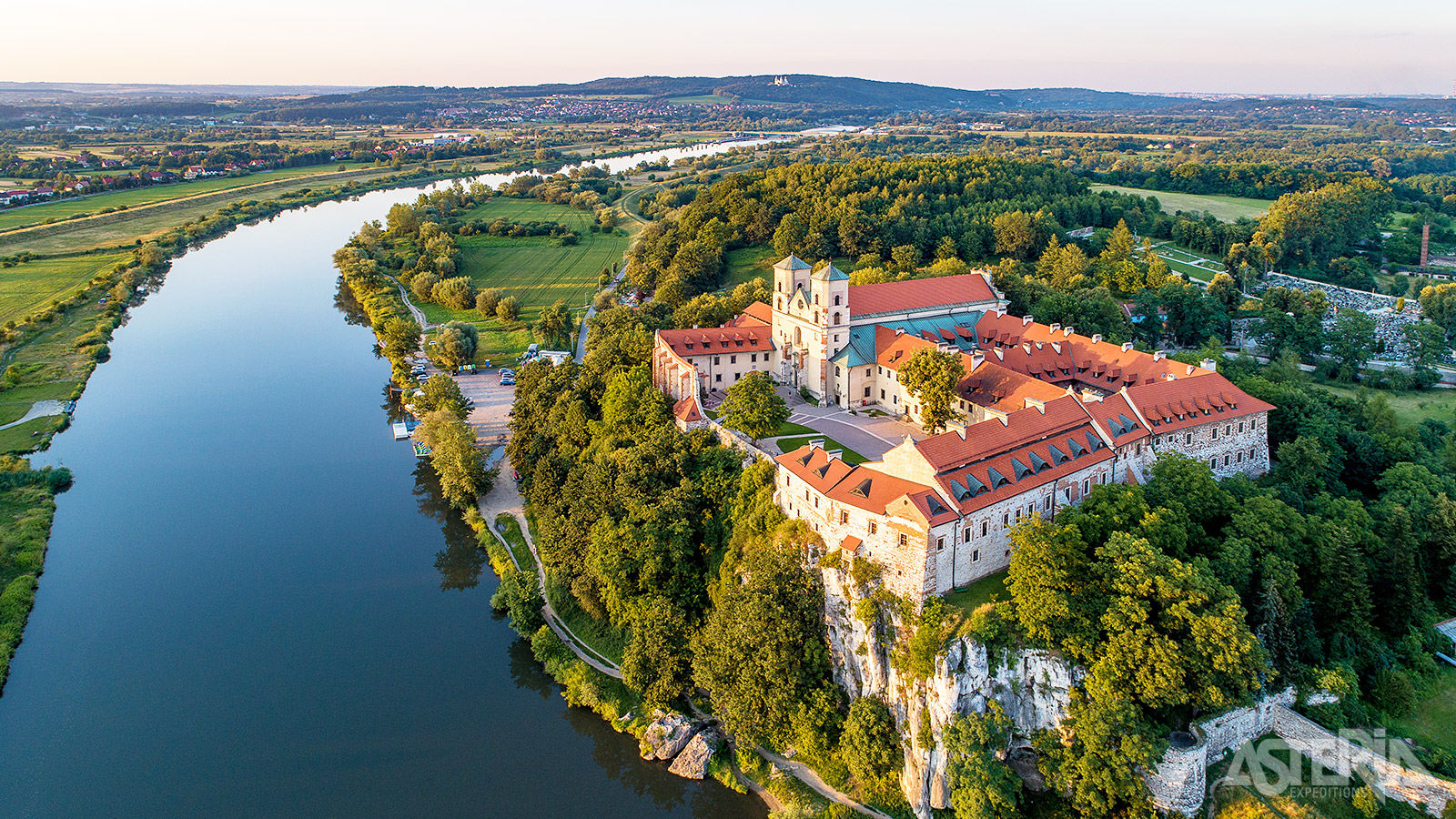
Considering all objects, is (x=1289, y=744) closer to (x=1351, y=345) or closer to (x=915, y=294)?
(x=915, y=294)

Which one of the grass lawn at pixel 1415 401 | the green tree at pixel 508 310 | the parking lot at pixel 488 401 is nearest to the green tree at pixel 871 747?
the parking lot at pixel 488 401

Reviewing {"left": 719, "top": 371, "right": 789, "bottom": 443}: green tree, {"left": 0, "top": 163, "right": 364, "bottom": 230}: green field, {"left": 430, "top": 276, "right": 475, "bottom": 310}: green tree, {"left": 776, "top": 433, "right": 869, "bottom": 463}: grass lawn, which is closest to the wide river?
{"left": 719, "top": 371, "right": 789, "bottom": 443}: green tree

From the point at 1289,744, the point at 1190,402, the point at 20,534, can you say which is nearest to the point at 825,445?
the point at 1190,402

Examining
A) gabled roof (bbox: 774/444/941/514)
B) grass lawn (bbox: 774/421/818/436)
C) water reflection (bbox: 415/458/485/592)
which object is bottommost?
water reflection (bbox: 415/458/485/592)

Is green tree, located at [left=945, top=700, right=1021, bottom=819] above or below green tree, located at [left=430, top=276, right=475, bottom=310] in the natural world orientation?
below

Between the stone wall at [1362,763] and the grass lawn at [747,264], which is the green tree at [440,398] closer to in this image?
the grass lawn at [747,264]

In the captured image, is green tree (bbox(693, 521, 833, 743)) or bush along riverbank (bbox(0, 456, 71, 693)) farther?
bush along riverbank (bbox(0, 456, 71, 693))

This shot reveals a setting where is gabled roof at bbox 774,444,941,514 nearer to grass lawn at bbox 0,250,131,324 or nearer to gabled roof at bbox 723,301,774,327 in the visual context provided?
gabled roof at bbox 723,301,774,327

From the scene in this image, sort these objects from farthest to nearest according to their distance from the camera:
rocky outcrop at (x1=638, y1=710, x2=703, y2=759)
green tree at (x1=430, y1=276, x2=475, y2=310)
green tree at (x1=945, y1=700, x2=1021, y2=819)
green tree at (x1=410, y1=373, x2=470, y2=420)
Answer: green tree at (x1=430, y1=276, x2=475, y2=310), green tree at (x1=410, y1=373, x2=470, y2=420), rocky outcrop at (x1=638, y1=710, x2=703, y2=759), green tree at (x1=945, y1=700, x2=1021, y2=819)
